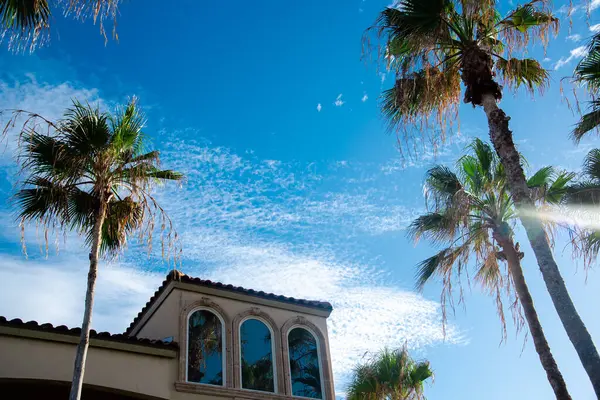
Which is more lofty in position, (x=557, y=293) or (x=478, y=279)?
(x=478, y=279)

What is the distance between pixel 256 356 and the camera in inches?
604

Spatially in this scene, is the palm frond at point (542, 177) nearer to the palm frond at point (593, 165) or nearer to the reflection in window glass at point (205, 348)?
the palm frond at point (593, 165)

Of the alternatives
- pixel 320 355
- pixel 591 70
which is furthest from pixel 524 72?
pixel 320 355

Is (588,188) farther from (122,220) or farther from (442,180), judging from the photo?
(122,220)

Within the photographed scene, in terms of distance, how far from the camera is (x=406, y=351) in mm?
20656

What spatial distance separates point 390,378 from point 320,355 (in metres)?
5.07

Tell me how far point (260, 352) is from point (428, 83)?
8.33m

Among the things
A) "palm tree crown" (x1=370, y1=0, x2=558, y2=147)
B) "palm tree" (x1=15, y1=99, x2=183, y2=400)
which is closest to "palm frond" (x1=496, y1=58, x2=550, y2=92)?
"palm tree crown" (x1=370, y1=0, x2=558, y2=147)

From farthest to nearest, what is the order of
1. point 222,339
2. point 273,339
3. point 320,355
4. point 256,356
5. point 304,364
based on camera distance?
point 320,355 → point 304,364 → point 273,339 → point 256,356 → point 222,339

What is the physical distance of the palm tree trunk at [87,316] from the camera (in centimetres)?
988

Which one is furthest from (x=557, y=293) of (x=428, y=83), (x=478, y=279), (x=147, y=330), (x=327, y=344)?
(x=147, y=330)

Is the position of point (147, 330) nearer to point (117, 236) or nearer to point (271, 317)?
point (271, 317)

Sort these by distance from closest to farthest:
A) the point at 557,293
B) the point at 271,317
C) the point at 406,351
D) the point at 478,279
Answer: the point at 557,293, the point at 478,279, the point at 271,317, the point at 406,351

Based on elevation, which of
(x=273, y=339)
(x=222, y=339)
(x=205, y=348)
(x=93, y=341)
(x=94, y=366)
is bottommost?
(x=94, y=366)
